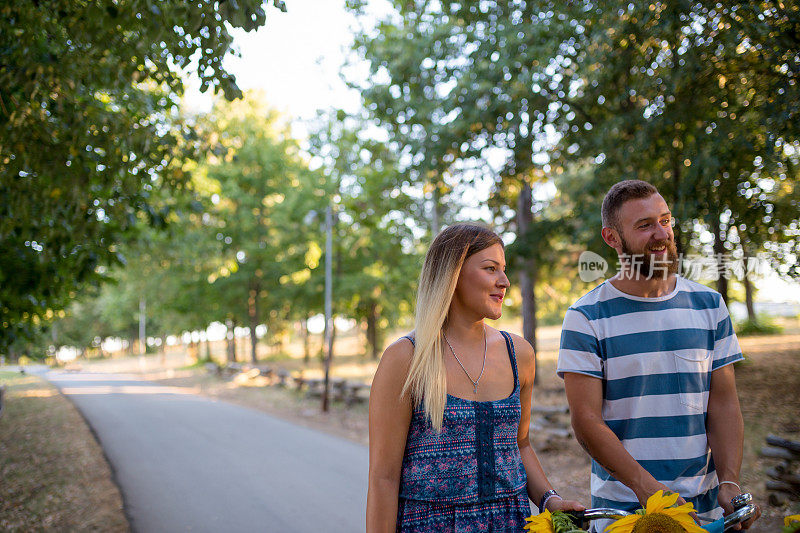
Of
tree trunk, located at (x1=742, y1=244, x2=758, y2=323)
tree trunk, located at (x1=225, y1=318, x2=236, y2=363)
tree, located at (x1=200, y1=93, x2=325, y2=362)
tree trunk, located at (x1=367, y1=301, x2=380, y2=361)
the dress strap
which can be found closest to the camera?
the dress strap

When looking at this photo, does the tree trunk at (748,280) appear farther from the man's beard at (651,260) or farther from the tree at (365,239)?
the tree at (365,239)

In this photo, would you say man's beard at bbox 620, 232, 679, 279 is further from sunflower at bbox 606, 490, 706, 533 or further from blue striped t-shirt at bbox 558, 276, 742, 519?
sunflower at bbox 606, 490, 706, 533

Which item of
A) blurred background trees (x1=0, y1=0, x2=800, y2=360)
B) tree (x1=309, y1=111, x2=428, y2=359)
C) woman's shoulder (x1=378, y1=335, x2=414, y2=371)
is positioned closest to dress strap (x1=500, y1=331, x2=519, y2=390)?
woman's shoulder (x1=378, y1=335, x2=414, y2=371)

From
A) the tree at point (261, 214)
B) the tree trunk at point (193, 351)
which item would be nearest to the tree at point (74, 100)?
the tree at point (261, 214)

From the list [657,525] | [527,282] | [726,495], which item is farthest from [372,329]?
Result: [657,525]

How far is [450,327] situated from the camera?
2.37 metres

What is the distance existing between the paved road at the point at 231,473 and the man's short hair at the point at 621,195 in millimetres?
5387

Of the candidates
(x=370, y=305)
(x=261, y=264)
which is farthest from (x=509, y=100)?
(x=261, y=264)

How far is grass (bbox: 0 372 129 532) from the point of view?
6980 mm

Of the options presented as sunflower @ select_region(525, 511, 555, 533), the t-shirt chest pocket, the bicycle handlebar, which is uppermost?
the t-shirt chest pocket

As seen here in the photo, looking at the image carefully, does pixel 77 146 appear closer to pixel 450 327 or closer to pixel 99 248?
pixel 99 248

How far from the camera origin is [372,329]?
109 ft

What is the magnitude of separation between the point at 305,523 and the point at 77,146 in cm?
458

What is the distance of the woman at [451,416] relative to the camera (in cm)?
217
